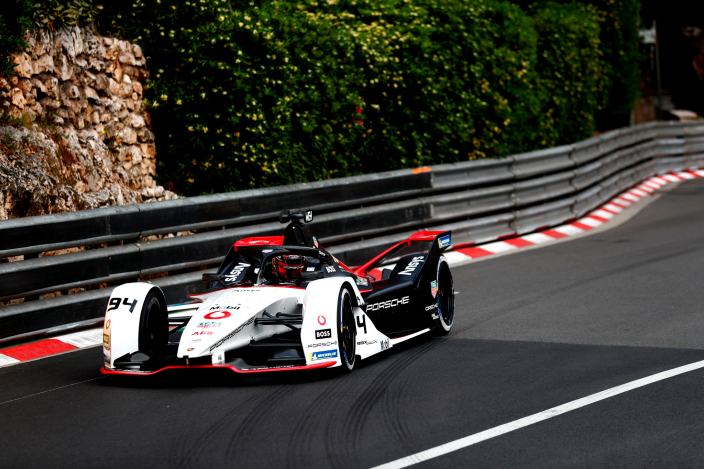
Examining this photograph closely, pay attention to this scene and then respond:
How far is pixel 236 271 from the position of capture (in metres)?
9.55

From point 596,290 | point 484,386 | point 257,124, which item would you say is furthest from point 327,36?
point 484,386

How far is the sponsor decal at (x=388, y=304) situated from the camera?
9688mm

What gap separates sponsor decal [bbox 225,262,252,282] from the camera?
31.0 feet

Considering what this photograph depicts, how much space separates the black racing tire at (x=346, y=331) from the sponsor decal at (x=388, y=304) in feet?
2.12

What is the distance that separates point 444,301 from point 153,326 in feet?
9.05

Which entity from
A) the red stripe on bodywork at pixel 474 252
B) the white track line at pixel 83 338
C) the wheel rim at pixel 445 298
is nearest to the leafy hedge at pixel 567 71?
the red stripe on bodywork at pixel 474 252

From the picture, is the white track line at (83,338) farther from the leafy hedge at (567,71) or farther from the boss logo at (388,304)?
the leafy hedge at (567,71)

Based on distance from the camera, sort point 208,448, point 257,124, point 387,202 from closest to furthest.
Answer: point 208,448 < point 257,124 < point 387,202

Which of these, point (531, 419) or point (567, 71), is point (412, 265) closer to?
point (531, 419)

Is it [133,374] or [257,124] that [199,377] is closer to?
[133,374]

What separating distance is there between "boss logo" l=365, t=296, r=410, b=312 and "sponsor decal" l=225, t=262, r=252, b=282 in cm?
103

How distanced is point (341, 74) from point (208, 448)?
31.7 ft

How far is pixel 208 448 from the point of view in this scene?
6773 mm

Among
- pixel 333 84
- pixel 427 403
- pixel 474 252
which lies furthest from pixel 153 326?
pixel 474 252
